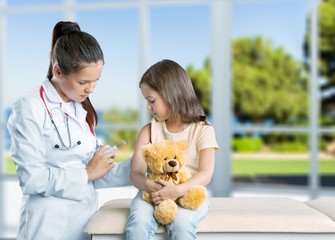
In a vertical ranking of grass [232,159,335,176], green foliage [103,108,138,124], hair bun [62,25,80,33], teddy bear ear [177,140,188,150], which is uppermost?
hair bun [62,25,80,33]

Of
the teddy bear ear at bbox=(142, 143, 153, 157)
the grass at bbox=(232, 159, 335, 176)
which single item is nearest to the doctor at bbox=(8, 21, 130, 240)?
the teddy bear ear at bbox=(142, 143, 153, 157)

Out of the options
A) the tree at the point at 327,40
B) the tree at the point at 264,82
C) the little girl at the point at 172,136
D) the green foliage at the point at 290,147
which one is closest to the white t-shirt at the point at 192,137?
the little girl at the point at 172,136

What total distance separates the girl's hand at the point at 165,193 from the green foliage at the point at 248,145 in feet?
54.6

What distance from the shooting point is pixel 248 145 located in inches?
758

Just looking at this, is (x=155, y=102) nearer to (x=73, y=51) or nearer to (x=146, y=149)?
(x=146, y=149)

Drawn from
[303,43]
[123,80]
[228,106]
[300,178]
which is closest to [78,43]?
[228,106]

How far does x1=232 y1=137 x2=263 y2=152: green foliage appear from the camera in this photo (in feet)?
61.4

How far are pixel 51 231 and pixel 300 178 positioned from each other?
19.6m

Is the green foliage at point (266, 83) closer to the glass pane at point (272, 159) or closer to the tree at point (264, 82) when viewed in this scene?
the tree at point (264, 82)

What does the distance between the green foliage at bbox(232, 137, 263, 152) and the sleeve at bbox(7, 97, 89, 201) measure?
1661 cm

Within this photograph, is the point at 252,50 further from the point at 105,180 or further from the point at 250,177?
the point at 105,180

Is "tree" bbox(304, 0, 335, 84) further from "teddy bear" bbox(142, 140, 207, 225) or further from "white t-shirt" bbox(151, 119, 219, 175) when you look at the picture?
"teddy bear" bbox(142, 140, 207, 225)

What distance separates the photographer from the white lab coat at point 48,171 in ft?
6.57

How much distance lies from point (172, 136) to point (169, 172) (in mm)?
196
